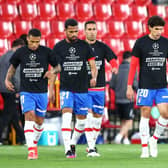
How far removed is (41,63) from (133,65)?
146 centimetres

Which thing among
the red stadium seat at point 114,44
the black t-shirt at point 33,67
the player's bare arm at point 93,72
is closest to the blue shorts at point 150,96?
the player's bare arm at point 93,72

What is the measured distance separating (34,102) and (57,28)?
32.3 feet

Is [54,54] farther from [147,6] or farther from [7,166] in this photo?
[147,6]

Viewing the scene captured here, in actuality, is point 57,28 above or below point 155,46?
above

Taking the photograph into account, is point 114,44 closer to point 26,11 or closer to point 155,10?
point 155,10

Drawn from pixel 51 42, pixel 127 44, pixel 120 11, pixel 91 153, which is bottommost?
pixel 91 153

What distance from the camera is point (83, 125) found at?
45.3 ft

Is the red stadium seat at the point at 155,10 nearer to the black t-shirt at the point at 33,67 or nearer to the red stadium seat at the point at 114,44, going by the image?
the red stadium seat at the point at 114,44

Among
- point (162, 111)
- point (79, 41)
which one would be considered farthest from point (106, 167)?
point (79, 41)

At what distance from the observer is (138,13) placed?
24719 mm

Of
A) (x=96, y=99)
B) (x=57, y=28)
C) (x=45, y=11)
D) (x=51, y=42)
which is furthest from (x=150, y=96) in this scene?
(x=57, y=28)

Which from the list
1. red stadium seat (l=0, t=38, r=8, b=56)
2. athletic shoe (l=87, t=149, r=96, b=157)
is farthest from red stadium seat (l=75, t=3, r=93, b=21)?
athletic shoe (l=87, t=149, r=96, b=157)

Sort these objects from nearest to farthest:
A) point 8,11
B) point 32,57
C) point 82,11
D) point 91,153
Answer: point 32,57 → point 91,153 → point 8,11 → point 82,11

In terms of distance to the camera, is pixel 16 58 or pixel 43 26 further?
pixel 43 26
